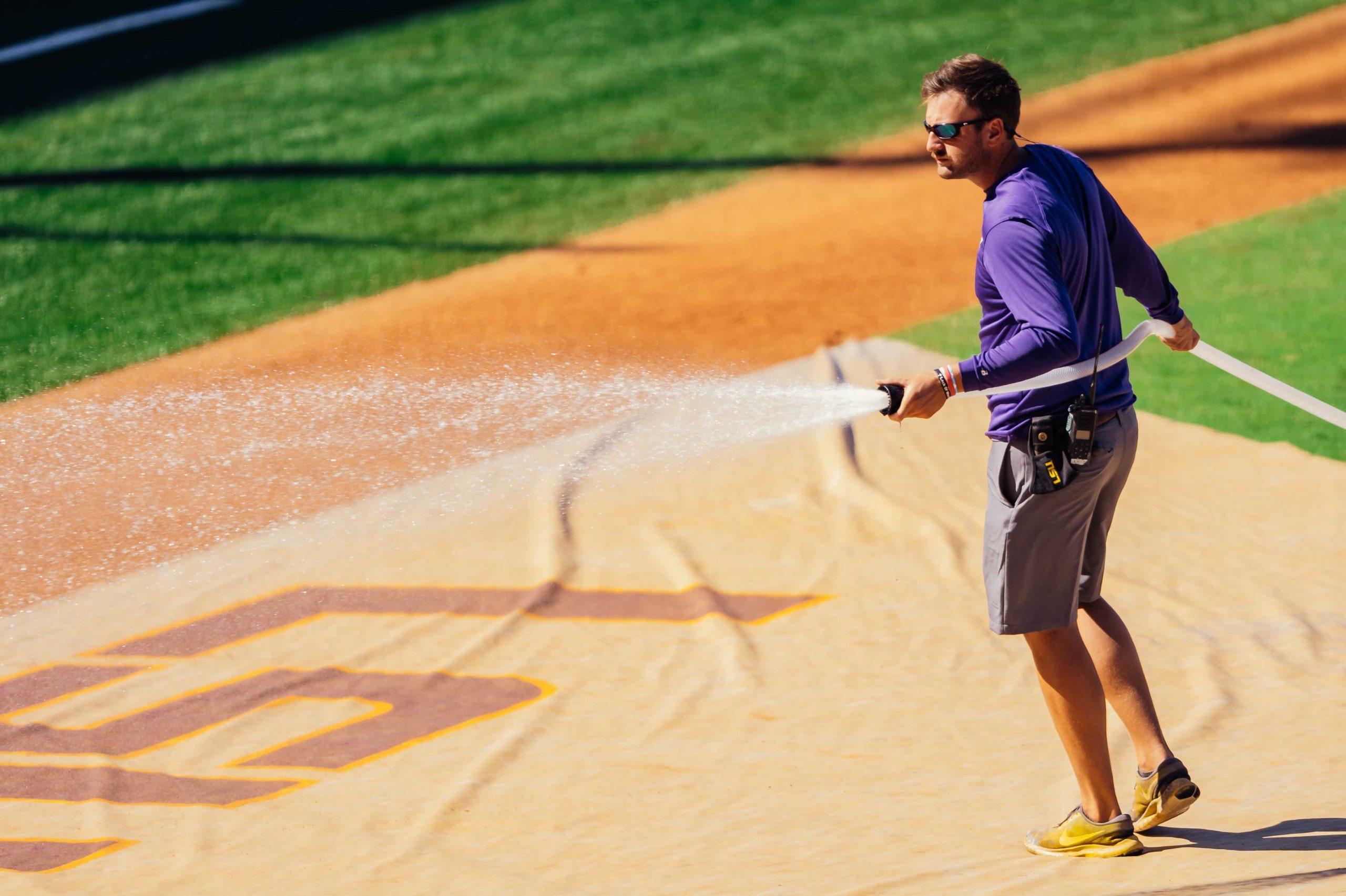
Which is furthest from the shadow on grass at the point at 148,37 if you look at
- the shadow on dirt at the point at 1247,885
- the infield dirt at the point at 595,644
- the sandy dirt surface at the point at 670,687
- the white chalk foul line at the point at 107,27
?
the shadow on dirt at the point at 1247,885

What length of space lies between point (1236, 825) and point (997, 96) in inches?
76.4

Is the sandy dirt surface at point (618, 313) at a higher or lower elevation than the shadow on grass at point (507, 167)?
lower

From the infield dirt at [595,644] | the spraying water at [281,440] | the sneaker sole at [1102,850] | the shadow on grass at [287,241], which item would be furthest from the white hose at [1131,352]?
the shadow on grass at [287,241]

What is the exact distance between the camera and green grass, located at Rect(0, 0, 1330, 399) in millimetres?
10172

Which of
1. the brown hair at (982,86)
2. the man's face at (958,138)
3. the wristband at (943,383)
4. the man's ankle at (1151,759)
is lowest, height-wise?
the man's ankle at (1151,759)

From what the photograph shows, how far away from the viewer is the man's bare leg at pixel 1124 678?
3.86 meters

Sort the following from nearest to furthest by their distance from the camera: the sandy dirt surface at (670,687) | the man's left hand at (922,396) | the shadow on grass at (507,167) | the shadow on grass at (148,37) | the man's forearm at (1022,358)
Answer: the man's forearm at (1022,358), the man's left hand at (922,396), the sandy dirt surface at (670,687), the shadow on grass at (507,167), the shadow on grass at (148,37)

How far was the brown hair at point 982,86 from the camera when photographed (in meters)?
3.51

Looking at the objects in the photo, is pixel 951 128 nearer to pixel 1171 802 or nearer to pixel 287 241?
pixel 1171 802

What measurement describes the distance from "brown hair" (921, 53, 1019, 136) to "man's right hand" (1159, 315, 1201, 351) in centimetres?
91

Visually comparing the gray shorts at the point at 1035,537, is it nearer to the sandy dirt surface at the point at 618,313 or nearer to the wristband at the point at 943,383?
the wristband at the point at 943,383

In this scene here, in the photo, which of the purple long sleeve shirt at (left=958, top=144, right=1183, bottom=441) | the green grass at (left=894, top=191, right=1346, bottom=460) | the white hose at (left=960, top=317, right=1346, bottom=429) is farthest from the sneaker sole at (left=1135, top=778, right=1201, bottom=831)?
the green grass at (left=894, top=191, right=1346, bottom=460)

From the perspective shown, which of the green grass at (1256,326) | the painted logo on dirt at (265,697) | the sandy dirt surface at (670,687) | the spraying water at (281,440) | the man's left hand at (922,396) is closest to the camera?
the man's left hand at (922,396)

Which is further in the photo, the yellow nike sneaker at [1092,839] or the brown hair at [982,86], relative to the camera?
the yellow nike sneaker at [1092,839]
